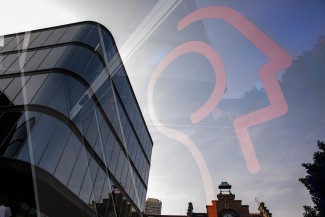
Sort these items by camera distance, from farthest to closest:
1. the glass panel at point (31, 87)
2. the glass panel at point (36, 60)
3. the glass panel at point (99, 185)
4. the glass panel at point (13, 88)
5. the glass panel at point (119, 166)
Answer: the glass panel at point (119, 166) → the glass panel at point (36, 60) → the glass panel at point (99, 185) → the glass panel at point (13, 88) → the glass panel at point (31, 87)

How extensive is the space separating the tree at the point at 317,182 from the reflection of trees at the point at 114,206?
1566cm

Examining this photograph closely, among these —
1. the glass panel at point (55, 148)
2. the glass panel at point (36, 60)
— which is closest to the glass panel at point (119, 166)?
the glass panel at point (55, 148)

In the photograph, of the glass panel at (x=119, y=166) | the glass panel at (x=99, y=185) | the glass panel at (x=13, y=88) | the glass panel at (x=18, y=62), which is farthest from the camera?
the glass panel at (x=119, y=166)

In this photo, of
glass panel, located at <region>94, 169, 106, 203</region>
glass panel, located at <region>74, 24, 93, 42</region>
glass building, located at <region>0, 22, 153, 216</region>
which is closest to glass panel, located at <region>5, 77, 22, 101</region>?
glass building, located at <region>0, 22, 153, 216</region>

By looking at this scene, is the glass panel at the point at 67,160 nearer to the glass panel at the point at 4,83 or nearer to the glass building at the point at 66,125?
the glass building at the point at 66,125

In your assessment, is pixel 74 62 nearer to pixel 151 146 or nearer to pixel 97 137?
pixel 97 137

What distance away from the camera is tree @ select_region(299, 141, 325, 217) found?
17.2 metres

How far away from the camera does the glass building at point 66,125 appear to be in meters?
11.8

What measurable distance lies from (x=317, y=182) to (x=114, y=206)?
1612cm

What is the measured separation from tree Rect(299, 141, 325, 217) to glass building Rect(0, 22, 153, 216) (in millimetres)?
15755

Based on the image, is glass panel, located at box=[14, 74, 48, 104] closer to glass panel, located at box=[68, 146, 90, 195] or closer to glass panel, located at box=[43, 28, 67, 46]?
glass panel, located at box=[43, 28, 67, 46]

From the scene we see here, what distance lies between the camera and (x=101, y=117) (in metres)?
18.5

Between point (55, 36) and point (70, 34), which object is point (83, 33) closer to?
point (70, 34)

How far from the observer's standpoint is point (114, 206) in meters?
19.1
